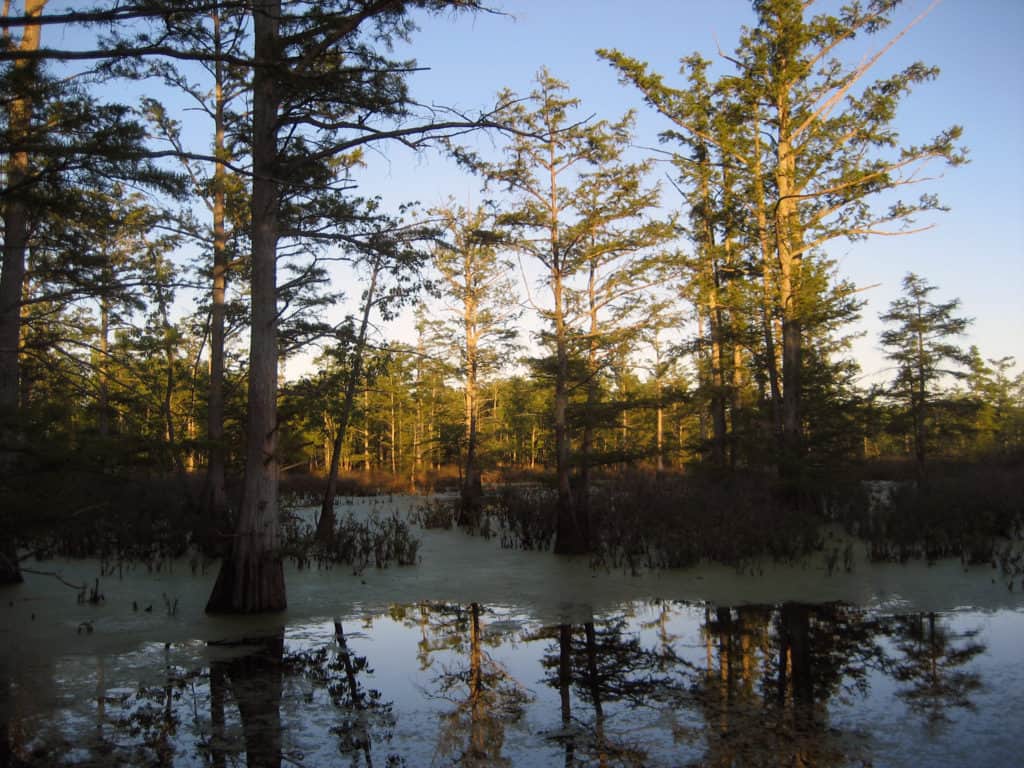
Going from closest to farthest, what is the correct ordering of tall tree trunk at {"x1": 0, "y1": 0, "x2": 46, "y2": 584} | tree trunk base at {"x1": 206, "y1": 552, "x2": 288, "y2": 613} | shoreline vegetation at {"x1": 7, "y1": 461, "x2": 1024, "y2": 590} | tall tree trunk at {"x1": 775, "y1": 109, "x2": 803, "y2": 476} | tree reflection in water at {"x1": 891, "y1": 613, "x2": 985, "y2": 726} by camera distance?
tree reflection in water at {"x1": 891, "y1": 613, "x2": 985, "y2": 726} < tree trunk base at {"x1": 206, "y1": 552, "x2": 288, "y2": 613} < tall tree trunk at {"x1": 0, "y1": 0, "x2": 46, "y2": 584} < shoreline vegetation at {"x1": 7, "y1": 461, "x2": 1024, "y2": 590} < tall tree trunk at {"x1": 775, "y1": 109, "x2": 803, "y2": 476}

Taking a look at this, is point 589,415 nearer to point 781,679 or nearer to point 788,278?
point 788,278

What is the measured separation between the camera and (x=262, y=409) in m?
7.66

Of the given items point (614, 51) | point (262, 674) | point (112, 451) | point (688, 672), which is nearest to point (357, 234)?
point (112, 451)

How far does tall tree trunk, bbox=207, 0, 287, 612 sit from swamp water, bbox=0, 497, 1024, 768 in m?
0.38

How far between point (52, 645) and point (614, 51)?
516 inches

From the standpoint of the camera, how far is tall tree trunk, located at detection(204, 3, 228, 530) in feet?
42.2

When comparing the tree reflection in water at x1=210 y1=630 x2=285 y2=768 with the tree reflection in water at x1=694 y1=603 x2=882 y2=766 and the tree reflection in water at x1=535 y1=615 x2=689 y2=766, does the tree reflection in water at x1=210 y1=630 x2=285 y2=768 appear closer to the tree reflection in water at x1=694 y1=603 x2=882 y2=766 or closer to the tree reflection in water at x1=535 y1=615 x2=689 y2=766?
the tree reflection in water at x1=535 y1=615 x2=689 y2=766

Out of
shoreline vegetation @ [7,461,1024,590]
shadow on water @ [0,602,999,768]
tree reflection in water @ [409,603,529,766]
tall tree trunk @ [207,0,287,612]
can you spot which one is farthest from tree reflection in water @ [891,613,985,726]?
tall tree trunk @ [207,0,287,612]

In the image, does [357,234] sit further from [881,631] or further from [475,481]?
[475,481]

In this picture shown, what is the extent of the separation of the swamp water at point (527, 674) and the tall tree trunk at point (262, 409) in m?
0.38

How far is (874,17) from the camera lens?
13242mm

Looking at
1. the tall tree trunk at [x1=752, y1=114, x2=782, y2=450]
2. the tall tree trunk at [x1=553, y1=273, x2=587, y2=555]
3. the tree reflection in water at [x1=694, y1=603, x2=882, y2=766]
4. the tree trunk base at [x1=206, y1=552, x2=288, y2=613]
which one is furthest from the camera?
the tall tree trunk at [x1=752, y1=114, x2=782, y2=450]

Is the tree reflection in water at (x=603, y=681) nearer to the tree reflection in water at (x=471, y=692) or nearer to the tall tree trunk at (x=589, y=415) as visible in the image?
the tree reflection in water at (x=471, y=692)

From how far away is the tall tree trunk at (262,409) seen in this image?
24.6 ft
